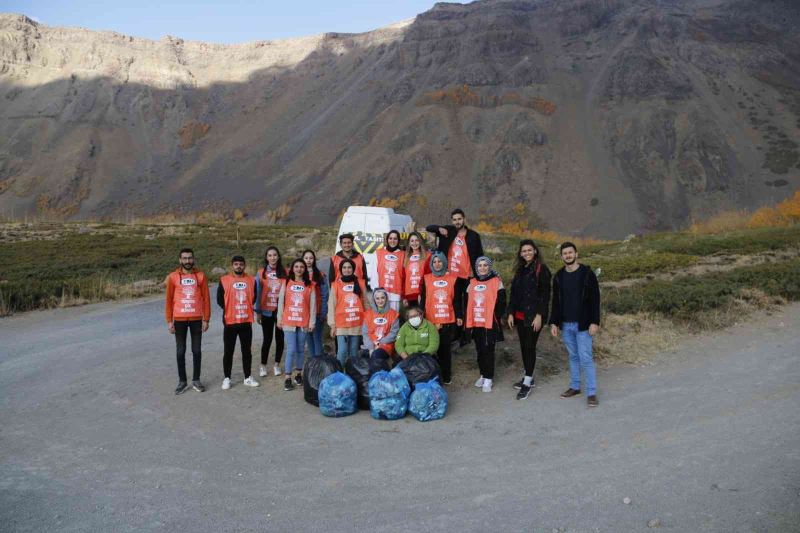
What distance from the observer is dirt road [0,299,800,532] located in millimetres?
4754

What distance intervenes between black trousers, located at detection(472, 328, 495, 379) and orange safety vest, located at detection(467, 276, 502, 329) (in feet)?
0.30

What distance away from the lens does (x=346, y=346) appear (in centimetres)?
820

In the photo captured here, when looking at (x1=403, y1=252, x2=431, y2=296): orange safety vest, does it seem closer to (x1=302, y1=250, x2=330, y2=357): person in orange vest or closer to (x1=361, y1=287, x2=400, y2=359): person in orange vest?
(x1=361, y1=287, x2=400, y2=359): person in orange vest

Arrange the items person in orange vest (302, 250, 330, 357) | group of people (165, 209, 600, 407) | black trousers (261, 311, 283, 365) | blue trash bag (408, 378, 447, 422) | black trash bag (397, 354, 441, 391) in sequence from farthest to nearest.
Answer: black trousers (261, 311, 283, 365), person in orange vest (302, 250, 330, 357), group of people (165, 209, 600, 407), black trash bag (397, 354, 441, 391), blue trash bag (408, 378, 447, 422)

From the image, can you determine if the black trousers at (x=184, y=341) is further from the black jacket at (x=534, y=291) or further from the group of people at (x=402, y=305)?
the black jacket at (x=534, y=291)

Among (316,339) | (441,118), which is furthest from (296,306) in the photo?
(441,118)

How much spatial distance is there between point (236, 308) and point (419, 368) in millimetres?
2605

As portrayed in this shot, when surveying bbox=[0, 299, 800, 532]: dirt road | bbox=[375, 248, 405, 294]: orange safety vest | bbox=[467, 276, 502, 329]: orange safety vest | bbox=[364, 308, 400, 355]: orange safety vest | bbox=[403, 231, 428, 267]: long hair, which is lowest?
bbox=[0, 299, 800, 532]: dirt road

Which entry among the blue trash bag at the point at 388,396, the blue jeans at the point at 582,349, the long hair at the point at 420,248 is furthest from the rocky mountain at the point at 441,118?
the blue trash bag at the point at 388,396

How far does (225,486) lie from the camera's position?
214 inches

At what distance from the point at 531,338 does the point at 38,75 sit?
106 meters

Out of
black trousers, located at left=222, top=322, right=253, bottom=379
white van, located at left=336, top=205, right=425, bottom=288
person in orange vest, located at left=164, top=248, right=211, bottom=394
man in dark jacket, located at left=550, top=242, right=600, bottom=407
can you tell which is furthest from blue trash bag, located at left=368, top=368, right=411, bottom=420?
white van, located at left=336, top=205, right=425, bottom=288

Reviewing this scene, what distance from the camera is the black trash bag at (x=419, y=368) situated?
7.21m

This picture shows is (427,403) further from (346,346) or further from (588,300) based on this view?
(588,300)
